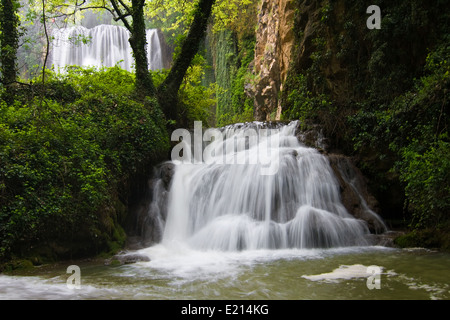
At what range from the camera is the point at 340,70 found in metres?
11.3

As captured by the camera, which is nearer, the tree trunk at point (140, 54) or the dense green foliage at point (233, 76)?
the tree trunk at point (140, 54)

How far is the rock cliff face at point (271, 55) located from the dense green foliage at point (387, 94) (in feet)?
6.00

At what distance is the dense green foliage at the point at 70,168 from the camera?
5.86 meters

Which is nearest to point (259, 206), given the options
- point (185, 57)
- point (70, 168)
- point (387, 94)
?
point (70, 168)

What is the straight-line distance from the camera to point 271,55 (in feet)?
59.3

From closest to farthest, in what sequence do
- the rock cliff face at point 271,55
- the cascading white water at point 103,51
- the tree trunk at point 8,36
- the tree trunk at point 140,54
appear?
1. the tree trunk at point 8,36
2. the tree trunk at point 140,54
3. the rock cliff face at point 271,55
4. the cascading white water at point 103,51

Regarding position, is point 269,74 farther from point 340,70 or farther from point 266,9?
point 340,70

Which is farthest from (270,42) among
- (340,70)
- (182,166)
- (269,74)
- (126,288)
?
(126,288)

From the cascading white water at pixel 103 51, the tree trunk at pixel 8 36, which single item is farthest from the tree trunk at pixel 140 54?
the cascading white water at pixel 103 51

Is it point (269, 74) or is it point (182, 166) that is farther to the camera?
point (269, 74)

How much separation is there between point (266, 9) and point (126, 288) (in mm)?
17974

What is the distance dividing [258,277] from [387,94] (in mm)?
6776

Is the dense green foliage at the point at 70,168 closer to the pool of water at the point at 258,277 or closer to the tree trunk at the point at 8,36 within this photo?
the pool of water at the point at 258,277
